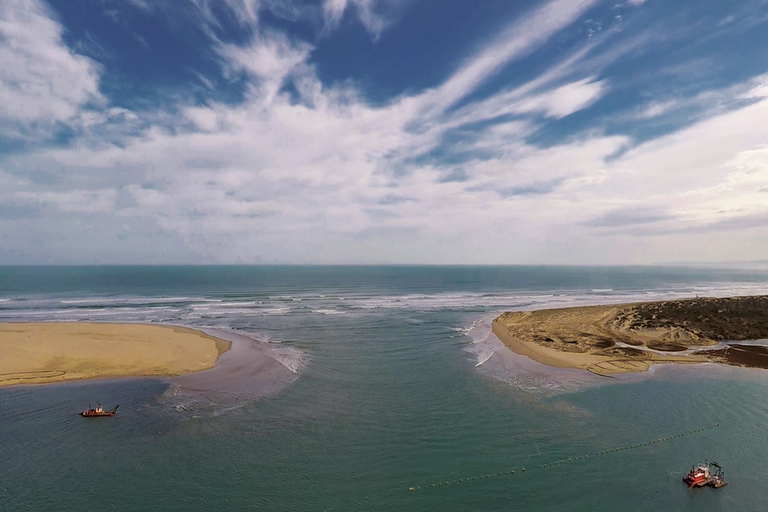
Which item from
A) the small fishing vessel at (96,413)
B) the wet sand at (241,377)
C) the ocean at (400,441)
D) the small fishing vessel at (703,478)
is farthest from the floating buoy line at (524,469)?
the small fishing vessel at (96,413)

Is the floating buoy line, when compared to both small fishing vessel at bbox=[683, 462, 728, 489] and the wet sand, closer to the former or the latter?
small fishing vessel at bbox=[683, 462, 728, 489]

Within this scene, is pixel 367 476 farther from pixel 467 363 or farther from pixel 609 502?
pixel 467 363

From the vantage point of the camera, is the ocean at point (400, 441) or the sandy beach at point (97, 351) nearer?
the ocean at point (400, 441)

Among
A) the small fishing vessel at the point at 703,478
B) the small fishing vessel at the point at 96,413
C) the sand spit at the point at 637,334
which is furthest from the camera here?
the sand spit at the point at 637,334

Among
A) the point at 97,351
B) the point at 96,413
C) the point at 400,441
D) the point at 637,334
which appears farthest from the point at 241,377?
the point at 637,334

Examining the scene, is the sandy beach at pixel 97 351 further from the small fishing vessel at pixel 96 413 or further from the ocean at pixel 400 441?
the small fishing vessel at pixel 96 413

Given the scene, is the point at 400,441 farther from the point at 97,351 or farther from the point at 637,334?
the point at 637,334

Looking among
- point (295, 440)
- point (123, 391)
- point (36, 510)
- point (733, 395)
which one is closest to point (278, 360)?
point (123, 391)
